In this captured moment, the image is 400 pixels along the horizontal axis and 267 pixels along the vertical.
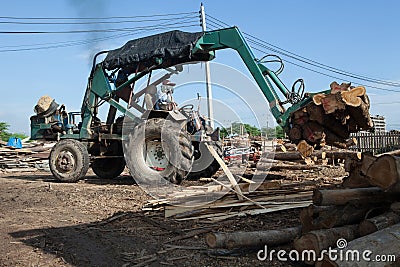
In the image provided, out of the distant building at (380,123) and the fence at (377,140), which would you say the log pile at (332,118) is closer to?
the fence at (377,140)

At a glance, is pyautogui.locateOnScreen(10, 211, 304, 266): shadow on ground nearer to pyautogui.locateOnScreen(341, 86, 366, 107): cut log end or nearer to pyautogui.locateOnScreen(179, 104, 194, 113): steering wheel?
pyautogui.locateOnScreen(341, 86, 366, 107): cut log end

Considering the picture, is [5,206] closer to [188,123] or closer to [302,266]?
[188,123]

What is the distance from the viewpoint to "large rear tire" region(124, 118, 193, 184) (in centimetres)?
967

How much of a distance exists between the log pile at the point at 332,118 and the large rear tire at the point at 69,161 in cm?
588

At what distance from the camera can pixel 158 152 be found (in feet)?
33.7

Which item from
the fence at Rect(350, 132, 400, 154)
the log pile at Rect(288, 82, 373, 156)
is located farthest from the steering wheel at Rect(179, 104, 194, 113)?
the fence at Rect(350, 132, 400, 154)

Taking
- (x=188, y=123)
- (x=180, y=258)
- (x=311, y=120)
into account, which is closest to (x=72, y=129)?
(x=188, y=123)

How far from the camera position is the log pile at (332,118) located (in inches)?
259

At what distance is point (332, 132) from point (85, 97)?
7.03 meters

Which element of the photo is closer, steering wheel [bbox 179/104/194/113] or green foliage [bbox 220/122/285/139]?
green foliage [bbox 220/122/285/139]

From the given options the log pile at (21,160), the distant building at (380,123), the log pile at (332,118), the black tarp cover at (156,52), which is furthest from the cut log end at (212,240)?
the distant building at (380,123)

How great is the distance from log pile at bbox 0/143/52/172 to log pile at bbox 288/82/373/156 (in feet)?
43.7

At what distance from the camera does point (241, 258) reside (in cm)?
472

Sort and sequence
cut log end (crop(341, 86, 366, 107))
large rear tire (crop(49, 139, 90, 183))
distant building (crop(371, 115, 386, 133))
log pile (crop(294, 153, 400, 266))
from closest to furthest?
log pile (crop(294, 153, 400, 266)) < cut log end (crop(341, 86, 366, 107)) < large rear tire (crop(49, 139, 90, 183)) < distant building (crop(371, 115, 386, 133))
